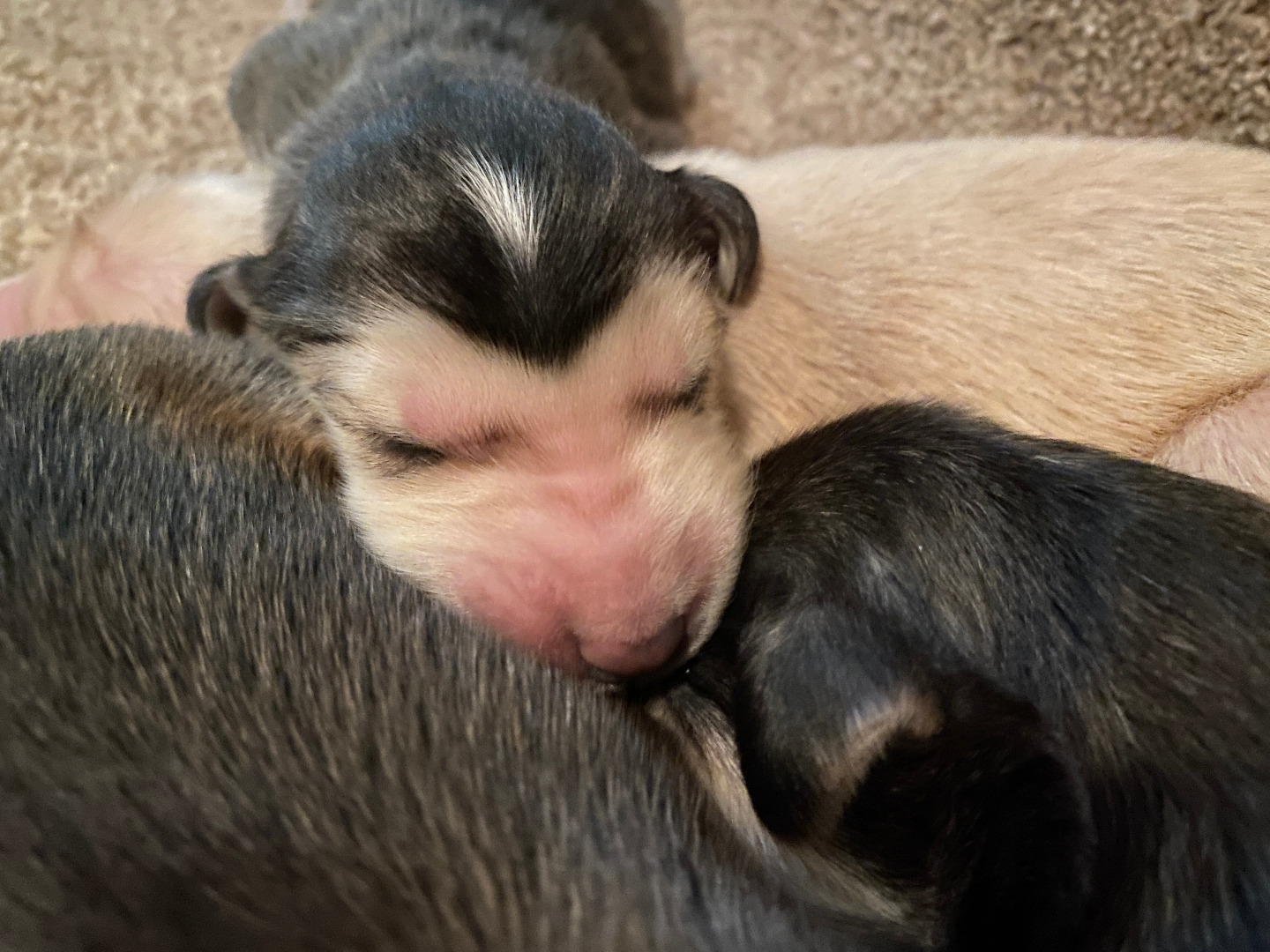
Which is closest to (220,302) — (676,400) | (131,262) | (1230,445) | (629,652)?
(131,262)

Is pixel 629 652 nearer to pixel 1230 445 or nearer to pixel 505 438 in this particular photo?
pixel 505 438

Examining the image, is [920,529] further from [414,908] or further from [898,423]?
[414,908]

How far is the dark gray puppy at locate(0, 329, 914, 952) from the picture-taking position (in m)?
0.77

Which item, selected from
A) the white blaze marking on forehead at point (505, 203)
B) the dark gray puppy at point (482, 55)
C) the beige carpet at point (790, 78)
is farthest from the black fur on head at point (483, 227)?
the beige carpet at point (790, 78)

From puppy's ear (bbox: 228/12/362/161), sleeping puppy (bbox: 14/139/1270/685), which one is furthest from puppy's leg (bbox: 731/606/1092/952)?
puppy's ear (bbox: 228/12/362/161)

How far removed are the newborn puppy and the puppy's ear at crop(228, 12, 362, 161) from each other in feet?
4.63

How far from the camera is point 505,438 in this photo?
1.17 metres

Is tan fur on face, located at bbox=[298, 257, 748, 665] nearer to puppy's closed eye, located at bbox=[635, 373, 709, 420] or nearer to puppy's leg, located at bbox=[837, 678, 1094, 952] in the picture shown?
puppy's closed eye, located at bbox=[635, 373, 709, 420]

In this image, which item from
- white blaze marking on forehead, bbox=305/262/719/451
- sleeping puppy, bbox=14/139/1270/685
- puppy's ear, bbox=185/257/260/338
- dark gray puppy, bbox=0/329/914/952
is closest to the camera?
dark gray puppy, bbox=0/329/914/952

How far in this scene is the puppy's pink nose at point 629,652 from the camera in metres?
1.04

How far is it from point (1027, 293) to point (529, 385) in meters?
0.71

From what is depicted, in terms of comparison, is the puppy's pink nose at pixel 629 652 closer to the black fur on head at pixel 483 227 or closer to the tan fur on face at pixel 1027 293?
the black fur on head at pixel 483 227

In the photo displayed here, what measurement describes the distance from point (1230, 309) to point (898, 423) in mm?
548

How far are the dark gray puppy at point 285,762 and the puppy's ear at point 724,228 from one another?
2.26 feet
